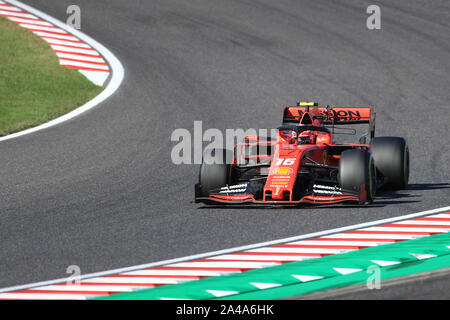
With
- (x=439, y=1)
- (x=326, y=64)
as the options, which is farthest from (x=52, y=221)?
(x=439, y=1)

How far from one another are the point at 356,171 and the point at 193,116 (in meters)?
6.31

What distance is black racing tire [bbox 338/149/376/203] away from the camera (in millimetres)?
9992

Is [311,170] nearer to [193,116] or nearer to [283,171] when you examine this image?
[283,171]

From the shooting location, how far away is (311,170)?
10.6m

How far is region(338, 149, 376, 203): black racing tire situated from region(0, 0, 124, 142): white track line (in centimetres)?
669

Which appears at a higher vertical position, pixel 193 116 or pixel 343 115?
pixel 193 116

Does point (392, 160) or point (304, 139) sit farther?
point (392, 160)

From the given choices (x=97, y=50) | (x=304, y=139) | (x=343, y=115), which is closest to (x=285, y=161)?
(x=304, y=139)

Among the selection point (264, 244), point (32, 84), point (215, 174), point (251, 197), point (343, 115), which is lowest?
point (264, 244)

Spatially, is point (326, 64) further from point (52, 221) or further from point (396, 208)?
point (52, 221)

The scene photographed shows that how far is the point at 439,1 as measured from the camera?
2420 cm

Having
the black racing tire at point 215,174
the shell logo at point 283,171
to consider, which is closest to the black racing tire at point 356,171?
the shell logo at point 283,171

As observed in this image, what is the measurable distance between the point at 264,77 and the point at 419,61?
390 cm
